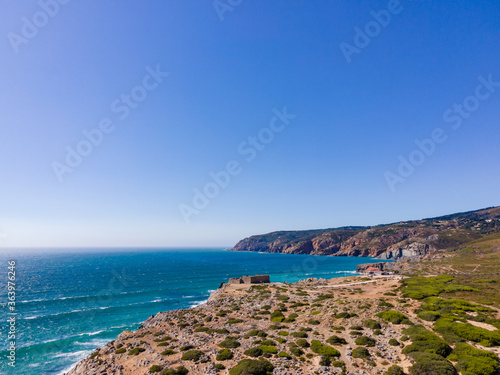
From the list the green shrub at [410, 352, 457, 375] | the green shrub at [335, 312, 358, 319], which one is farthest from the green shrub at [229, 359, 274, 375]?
the green shrub at [335, 312, 358, 319]

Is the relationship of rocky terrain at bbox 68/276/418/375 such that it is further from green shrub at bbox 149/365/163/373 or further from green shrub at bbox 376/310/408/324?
green shrub at bbox 376/310/408/324

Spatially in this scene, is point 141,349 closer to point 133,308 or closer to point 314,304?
point 314,304

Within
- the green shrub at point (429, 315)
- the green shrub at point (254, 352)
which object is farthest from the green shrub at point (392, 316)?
Answer: the green shrub at point (254, 352)

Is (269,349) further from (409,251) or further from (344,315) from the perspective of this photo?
(409,251)

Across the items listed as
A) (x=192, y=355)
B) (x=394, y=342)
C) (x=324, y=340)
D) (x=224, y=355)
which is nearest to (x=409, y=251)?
(x=394, y=342)

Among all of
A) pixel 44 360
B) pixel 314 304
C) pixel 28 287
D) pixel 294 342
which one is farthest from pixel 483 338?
pixel 28 287

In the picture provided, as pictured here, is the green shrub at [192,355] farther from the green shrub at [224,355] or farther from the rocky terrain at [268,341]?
the green shrub at [224,355]
